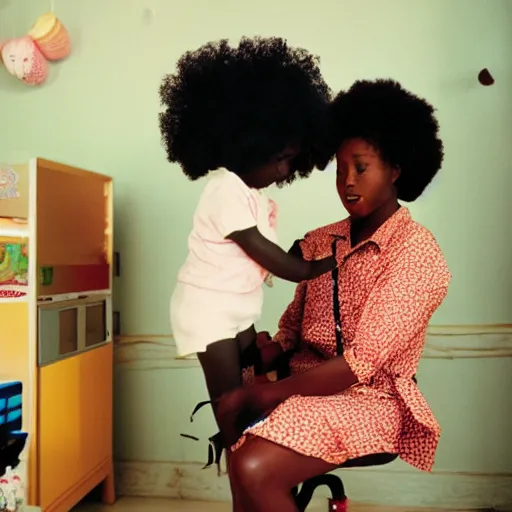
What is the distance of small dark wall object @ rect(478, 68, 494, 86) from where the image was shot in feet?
7.19

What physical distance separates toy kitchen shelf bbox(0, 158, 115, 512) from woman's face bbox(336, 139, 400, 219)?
93 centimetres

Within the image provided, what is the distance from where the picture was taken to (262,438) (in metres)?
1.18

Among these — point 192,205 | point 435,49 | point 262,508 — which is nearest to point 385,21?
point 435,49

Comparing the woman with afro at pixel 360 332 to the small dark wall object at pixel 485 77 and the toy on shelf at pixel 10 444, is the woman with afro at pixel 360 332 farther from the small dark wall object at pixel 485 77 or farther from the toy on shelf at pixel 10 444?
the small dark wall object at pixel 485 77

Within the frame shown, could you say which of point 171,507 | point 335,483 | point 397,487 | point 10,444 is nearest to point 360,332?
point 335,483

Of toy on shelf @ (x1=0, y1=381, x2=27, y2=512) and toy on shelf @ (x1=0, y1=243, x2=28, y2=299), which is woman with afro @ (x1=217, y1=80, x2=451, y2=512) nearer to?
toy on shelf @ (x1=0, y1=381, x2=27, y2=512)

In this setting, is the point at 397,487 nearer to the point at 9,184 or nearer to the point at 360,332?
the point at 360,332

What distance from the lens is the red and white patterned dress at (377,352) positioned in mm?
1209

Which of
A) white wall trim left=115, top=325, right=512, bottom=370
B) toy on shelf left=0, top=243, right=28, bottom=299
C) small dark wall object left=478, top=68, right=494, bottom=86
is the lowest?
white wall trim left=115, top=325, right=512, bottom=370

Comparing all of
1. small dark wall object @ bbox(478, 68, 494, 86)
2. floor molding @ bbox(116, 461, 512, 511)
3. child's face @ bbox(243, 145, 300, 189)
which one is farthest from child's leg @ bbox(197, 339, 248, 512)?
small dark wall object @ bbox(478, 68, 494, 86)

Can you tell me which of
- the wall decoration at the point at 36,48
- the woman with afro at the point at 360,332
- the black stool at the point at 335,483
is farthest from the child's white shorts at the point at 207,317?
the wall decoration at the point at 36,48

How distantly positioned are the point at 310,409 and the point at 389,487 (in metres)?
1.29

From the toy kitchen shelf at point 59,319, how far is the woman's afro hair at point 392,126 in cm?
92

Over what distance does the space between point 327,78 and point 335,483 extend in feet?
4.95
